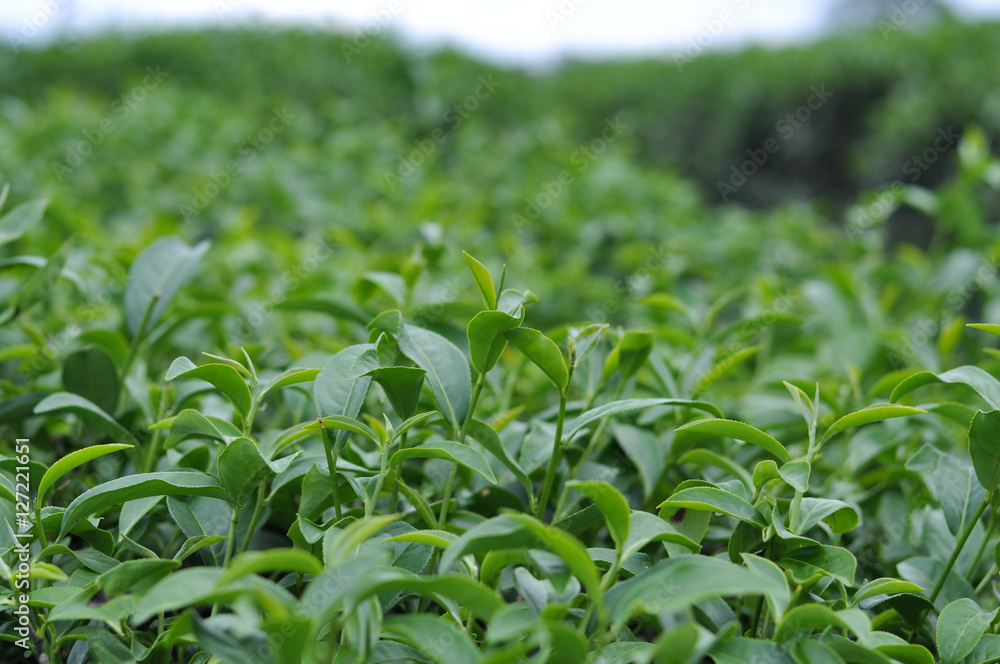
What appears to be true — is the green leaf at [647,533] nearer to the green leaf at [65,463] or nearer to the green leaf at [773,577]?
the green leaf at [773,577]

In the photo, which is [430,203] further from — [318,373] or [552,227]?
[318,373]

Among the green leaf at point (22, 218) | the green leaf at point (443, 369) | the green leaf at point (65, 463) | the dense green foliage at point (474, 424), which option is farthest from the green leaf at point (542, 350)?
the green leaf at point (22, 218)

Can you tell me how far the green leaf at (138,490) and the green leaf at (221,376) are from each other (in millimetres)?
107

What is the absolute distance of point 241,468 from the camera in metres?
0.94

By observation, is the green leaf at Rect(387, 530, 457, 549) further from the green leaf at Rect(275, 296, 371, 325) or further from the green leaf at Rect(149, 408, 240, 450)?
the green leaf at Rect(275, 296, 371, 325)

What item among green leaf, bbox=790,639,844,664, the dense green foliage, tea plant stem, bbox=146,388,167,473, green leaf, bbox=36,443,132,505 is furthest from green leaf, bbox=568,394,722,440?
tea plant stem, bbox=146,388,167,473

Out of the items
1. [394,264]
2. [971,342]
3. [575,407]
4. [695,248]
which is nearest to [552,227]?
[695,248]

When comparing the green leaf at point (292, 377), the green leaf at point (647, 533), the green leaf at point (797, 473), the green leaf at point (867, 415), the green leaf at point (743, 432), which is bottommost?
the green leaf at point (647, 533)

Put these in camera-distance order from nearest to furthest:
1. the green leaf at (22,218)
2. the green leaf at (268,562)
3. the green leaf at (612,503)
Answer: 1. the green leaf at (268,562)
2. the green leaf at (612,503)
3. the green leaf at (22,218)

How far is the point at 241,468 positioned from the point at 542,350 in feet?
1.38

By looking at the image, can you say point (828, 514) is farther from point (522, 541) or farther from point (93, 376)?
point (93, 376)

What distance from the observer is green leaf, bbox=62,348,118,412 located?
4.55ft

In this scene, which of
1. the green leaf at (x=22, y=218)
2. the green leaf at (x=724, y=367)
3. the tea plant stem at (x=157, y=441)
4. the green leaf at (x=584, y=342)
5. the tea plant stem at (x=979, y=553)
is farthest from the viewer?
the green leaf at (x=22, y=218)

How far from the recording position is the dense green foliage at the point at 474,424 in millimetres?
831
